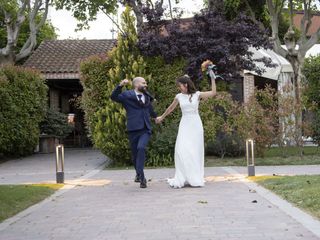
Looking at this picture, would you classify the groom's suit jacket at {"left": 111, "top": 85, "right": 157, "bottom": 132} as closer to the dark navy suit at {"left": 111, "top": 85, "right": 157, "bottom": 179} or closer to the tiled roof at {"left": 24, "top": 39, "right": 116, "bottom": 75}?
the dark navy suit at {"left": 111, "top": 85, "right": 157, "bottom": 179}

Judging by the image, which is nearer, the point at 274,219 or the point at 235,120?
the point at 274,219

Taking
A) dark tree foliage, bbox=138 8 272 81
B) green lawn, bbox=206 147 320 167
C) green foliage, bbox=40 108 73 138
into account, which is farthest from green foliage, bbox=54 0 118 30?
green lawn, bbox=206 147 320 167

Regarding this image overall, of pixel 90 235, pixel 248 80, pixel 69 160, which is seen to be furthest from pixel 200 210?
pixel 248 80

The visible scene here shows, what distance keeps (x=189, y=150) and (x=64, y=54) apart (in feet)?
54.2

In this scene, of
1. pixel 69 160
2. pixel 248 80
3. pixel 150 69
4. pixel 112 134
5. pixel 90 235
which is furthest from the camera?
pixel 248 80

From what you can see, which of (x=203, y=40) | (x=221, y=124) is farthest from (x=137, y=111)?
(x=203, y=40)

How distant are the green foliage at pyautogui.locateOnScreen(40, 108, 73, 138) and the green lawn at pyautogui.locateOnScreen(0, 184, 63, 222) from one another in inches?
438

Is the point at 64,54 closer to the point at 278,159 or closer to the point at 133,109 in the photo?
the point at 278,159

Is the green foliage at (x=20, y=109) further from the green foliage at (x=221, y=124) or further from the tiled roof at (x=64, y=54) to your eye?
the green foliage at (x=221, y=124)

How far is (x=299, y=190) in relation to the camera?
8086 millimetres

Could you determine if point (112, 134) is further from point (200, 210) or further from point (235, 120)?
point (200, 210)

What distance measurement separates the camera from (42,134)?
825 inches

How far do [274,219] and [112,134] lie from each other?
835cm

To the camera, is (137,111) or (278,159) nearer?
(137,111)
